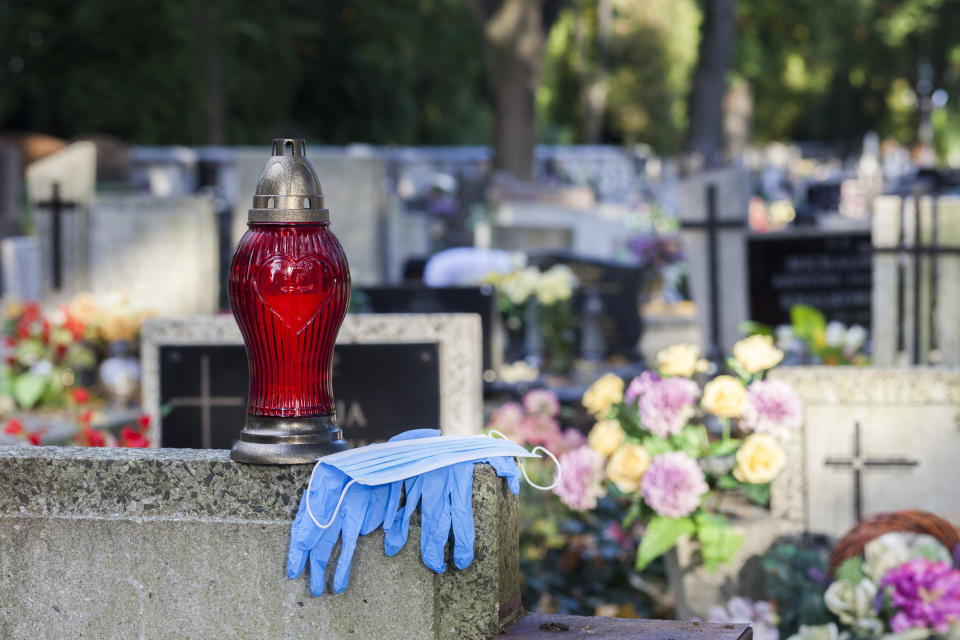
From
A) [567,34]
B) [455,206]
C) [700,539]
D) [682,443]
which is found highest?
[567,34]

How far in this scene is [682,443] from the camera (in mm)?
4227

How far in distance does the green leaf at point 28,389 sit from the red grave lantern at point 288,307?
17.7 feet

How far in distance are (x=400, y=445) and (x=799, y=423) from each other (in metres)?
2.05

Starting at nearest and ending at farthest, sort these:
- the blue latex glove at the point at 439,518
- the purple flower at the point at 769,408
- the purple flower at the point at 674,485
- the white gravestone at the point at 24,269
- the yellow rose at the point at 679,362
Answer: the blue latex glove at the point at 439,518
the purple flower at the point at 674,485
the purple flower at the point at 769,408
the yellow rose at the point at 679,362
the white gravestone at the point at 24,269

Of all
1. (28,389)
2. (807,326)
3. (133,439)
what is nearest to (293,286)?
(133,439)

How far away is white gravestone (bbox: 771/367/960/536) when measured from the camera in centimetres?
443

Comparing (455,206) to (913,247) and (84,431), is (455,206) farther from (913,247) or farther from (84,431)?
(84,431)

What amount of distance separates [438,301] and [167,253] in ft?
6.93

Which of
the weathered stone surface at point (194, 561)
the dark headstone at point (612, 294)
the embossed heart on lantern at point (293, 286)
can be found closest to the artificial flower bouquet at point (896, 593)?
the weathered stone surface at point (194, 561)

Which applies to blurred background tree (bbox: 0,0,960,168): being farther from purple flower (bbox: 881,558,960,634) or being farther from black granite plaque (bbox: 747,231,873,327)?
purple flower (bbox: 881,558,960,634)

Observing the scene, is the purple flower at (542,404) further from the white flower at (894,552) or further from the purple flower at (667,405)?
the white flower at (894,552)

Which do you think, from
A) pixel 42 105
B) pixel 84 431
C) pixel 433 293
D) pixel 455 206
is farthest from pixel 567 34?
pixel 84 431

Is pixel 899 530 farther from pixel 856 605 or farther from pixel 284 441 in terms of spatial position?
pixel 284 441

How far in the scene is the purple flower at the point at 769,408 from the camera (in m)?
4.11
